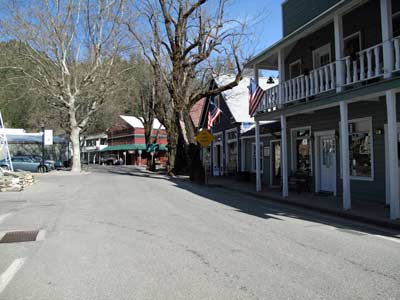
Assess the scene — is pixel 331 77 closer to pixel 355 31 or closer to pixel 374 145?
pixel 355 31

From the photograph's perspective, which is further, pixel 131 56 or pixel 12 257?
pixel 131 56

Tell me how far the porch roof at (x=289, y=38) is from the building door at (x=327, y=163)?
13.2 ft

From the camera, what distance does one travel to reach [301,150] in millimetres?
17938

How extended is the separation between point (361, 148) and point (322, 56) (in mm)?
4661

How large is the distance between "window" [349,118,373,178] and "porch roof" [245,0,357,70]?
3.54 metres

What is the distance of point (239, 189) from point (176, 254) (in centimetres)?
1287

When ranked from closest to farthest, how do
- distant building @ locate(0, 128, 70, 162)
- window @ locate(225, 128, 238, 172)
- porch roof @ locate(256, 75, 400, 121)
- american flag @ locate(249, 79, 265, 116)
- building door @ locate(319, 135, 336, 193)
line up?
porch roof @ locate(256, 75, 400, 121) → building door @ locate(319, 135, 336, 193) → american flag @ locate(249, 79, 265, 116) → window @ locate(225, 128, 238, 172) → distant building @ locate(0, 128, 70, 162)

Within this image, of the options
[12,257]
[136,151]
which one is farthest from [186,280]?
[136,151]

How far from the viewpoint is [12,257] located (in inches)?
271

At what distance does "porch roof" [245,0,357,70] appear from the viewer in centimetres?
1209

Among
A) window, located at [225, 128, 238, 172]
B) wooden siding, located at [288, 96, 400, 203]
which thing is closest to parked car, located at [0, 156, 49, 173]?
window, located at [225, 128, 238, 172]

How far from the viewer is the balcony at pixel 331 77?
11039 mm

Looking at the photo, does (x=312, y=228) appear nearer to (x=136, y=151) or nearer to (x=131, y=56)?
(x=131, y=56)

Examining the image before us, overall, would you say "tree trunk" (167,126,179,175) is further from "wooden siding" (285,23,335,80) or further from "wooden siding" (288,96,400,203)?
"wooden siding" (288,96,400,203)
